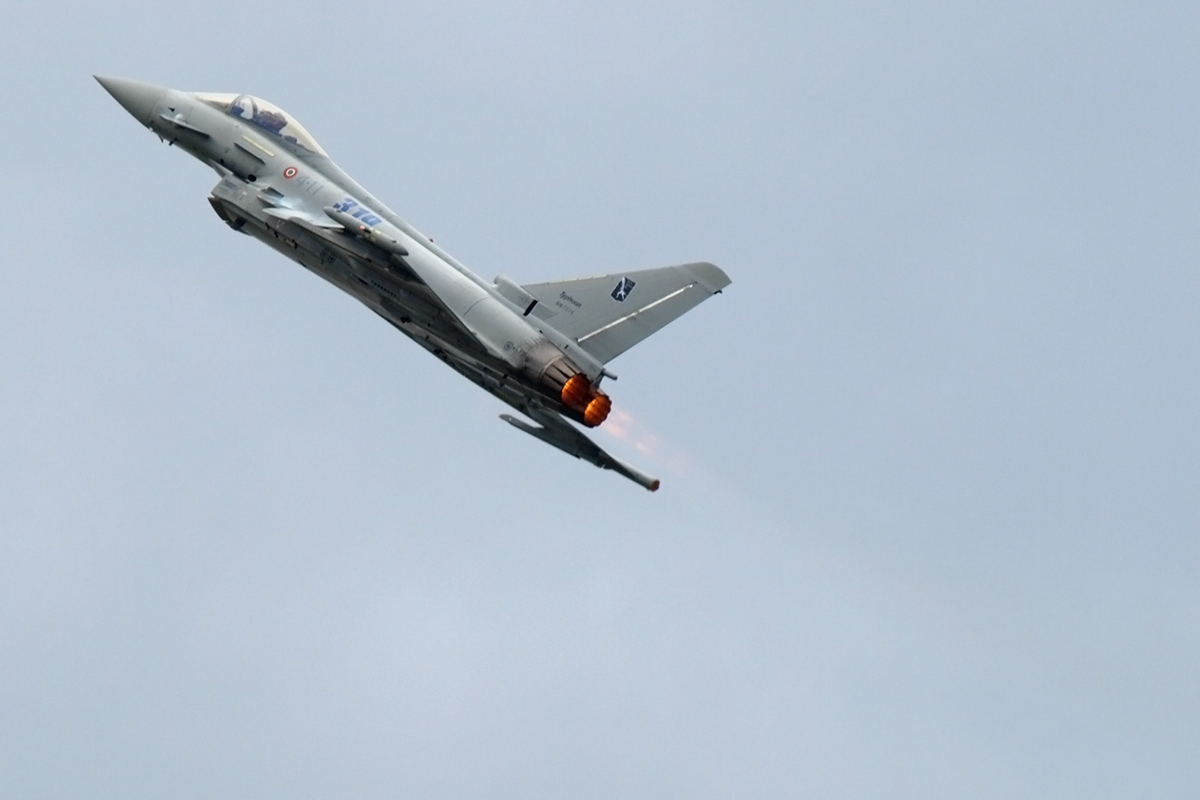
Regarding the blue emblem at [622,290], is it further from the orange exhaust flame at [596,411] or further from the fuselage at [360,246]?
the orange exhaust flame at [596,411]

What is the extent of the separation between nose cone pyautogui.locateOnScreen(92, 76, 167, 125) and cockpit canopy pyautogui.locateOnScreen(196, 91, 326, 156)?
871 mm

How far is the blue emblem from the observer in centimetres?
3391

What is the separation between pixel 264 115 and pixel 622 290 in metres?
8.24

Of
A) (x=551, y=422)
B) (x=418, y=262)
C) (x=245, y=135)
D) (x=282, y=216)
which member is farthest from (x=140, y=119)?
(x=551, y=422)

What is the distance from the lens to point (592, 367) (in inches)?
1310

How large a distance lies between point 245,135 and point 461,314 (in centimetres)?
627

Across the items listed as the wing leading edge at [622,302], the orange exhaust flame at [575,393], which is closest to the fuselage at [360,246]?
the orange exhaust flame at [575,393]

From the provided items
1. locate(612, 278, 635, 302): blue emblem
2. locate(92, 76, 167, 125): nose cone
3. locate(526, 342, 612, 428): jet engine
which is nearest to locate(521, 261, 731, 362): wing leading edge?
locate(612, 278, 635, 302): blue emblem

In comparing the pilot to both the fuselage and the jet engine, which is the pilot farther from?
the jet engine

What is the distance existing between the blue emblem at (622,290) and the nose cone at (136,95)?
10116 millimetres

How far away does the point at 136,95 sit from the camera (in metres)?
37.2

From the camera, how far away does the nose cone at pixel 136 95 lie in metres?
37.2

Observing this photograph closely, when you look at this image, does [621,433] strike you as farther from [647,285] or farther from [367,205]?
[367,205]

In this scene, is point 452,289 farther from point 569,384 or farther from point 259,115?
point 259,115
